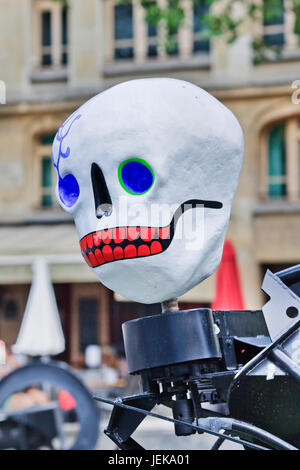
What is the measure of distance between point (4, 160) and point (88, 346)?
347cm

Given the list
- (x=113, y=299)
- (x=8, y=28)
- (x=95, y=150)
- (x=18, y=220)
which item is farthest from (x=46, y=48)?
(x=95, y=150)

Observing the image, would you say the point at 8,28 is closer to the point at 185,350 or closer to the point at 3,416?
the point at 3,416

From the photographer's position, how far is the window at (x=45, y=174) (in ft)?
44.6

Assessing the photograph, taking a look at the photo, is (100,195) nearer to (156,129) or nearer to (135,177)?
(135,177)

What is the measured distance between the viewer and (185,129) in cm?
231

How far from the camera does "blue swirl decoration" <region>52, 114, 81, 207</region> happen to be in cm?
242

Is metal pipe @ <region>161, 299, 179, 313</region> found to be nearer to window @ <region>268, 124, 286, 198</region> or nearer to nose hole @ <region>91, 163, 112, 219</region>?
nose hole @ <region>91, 163, 112, 219</region>

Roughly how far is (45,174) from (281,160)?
4.03 m

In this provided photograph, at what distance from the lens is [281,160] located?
505 inches

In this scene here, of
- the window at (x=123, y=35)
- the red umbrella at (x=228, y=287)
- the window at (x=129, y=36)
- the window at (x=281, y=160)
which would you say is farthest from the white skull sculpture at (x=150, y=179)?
the window at (x=123, y=35)

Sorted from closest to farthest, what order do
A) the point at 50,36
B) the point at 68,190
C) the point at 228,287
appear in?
the point at 68,190 < the point at 228,287 < the point at 50,36

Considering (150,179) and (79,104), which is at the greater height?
(79,104)

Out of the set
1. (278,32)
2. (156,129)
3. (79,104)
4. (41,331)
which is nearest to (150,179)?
(156,129)

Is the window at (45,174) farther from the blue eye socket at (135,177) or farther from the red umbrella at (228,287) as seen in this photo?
the blue eye socket at (135,177)
